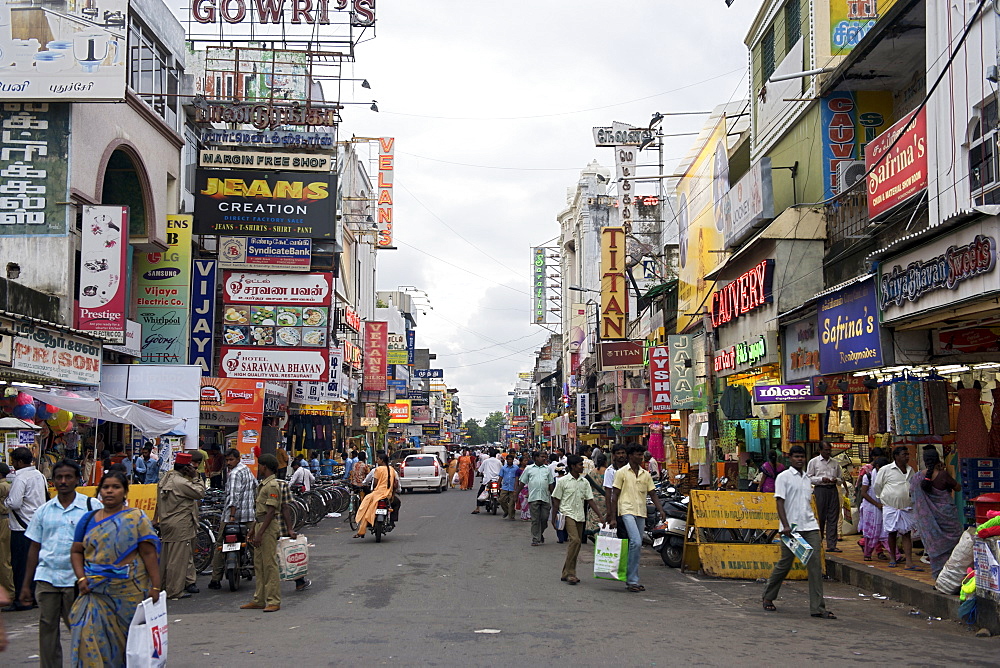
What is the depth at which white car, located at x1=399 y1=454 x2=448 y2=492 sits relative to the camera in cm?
3675

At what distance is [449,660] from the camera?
793cm

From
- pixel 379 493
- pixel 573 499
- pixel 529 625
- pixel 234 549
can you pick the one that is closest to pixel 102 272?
pixel 379 493

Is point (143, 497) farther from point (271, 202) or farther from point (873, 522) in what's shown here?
point (271, 202)

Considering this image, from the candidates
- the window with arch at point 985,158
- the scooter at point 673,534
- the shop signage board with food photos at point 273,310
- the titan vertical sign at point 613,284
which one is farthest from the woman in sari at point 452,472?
the window with arch at point 985,158

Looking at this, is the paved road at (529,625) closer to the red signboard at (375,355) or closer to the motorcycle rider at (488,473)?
the motorcycle rider at (488,473)

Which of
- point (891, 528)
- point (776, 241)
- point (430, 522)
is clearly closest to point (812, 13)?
point (776, 241)

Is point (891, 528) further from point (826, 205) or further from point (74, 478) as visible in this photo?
point (74, 478)

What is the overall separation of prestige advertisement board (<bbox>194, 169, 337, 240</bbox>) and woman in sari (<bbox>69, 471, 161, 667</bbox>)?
2315 cm

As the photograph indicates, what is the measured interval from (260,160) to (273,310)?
4.65m

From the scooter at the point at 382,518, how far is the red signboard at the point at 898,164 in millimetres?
9832

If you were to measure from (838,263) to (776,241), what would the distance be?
4.50 ft

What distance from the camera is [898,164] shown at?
13.8 m

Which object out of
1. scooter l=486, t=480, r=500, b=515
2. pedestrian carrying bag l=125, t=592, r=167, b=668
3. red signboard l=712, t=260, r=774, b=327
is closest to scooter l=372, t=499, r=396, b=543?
scooter l=486, t=480, r=500, b=515

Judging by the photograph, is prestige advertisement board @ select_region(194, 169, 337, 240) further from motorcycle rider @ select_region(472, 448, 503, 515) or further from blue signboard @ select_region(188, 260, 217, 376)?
motorcycle rider @ select_region(472, 448, 503, 515)
